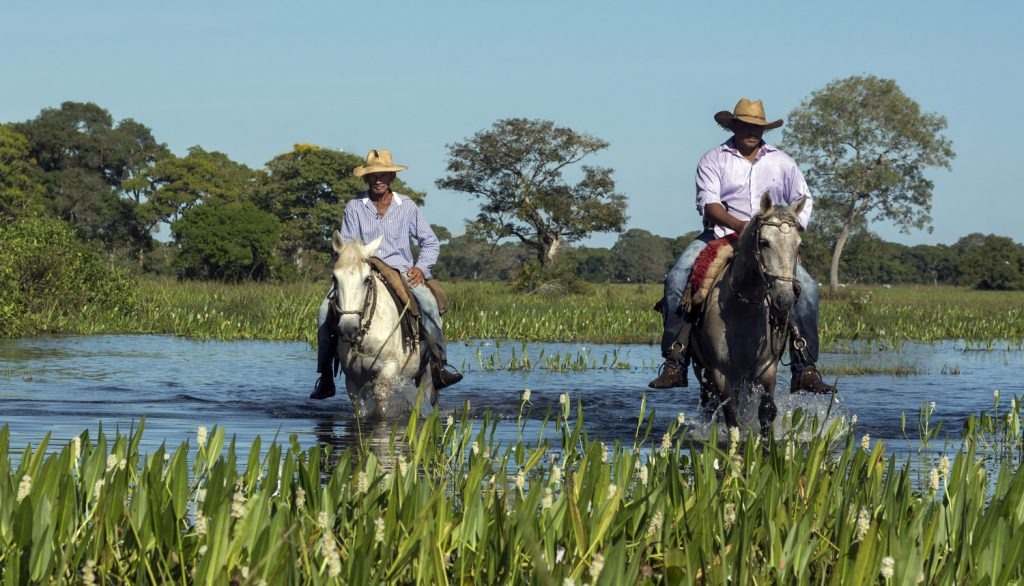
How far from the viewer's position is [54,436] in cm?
979

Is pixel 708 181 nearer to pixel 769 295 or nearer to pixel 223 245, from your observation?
pixel 769 295

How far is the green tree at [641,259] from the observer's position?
153000mm

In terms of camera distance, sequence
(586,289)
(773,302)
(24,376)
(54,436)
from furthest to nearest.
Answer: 1. (586,289)
2. (24,376)
3. (54,436)
4. (773,302)

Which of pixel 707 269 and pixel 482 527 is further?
pixel 707 269

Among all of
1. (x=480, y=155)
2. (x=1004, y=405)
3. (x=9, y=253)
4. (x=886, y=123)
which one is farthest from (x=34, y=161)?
(x=1004, y=405)

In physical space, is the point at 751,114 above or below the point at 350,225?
above

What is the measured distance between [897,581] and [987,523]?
1.00 m

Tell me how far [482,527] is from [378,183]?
680cm

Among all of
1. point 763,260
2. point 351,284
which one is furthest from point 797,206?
point 351,284

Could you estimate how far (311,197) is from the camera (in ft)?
283

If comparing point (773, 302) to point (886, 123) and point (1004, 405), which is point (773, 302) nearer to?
point (1004, 405)

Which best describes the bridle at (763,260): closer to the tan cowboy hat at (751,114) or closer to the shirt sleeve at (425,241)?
the tan cowboy hat at (751,114)

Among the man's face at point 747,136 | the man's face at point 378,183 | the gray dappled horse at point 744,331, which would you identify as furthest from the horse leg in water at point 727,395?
the man's face at point 378,183

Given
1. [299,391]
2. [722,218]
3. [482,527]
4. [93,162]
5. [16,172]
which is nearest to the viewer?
[482,527]
